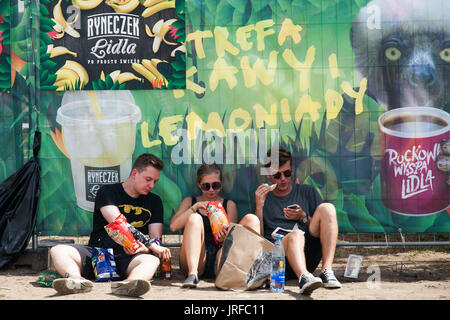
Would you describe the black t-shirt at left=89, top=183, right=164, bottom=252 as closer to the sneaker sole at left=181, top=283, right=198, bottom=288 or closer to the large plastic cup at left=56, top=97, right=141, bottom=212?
the large plastic cup at left=56, top=97, right=141, bottom=212

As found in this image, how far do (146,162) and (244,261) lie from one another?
124cm

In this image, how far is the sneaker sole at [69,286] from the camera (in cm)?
423

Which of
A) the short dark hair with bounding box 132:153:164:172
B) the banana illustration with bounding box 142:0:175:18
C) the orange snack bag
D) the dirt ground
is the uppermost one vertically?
the banana illustration with bounding box 142:0:175:18

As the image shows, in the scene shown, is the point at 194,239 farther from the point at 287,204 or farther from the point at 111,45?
the point at 111,45

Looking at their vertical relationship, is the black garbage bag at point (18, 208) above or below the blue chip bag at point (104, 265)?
above

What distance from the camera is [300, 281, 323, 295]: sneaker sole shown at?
4211 millimetres

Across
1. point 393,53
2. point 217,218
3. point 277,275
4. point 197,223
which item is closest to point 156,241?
point 197,223

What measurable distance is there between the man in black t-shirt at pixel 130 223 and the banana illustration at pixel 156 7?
1.34 m

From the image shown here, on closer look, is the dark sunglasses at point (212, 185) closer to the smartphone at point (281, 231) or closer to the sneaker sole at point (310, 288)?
the smartphone at point (281, 231)

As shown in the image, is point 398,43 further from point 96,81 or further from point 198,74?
point 96,81

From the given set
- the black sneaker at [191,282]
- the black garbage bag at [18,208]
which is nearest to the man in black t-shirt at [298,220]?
the black sneaker at [191,282]

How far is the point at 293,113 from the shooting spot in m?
5.37

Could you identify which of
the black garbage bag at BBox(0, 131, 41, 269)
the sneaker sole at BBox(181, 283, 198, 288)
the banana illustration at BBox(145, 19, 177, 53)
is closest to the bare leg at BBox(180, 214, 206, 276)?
the sneaker sole at BBox(181, 283, 198, 288)

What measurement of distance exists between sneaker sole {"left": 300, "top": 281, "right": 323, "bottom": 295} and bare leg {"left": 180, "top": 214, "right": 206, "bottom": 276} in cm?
88
